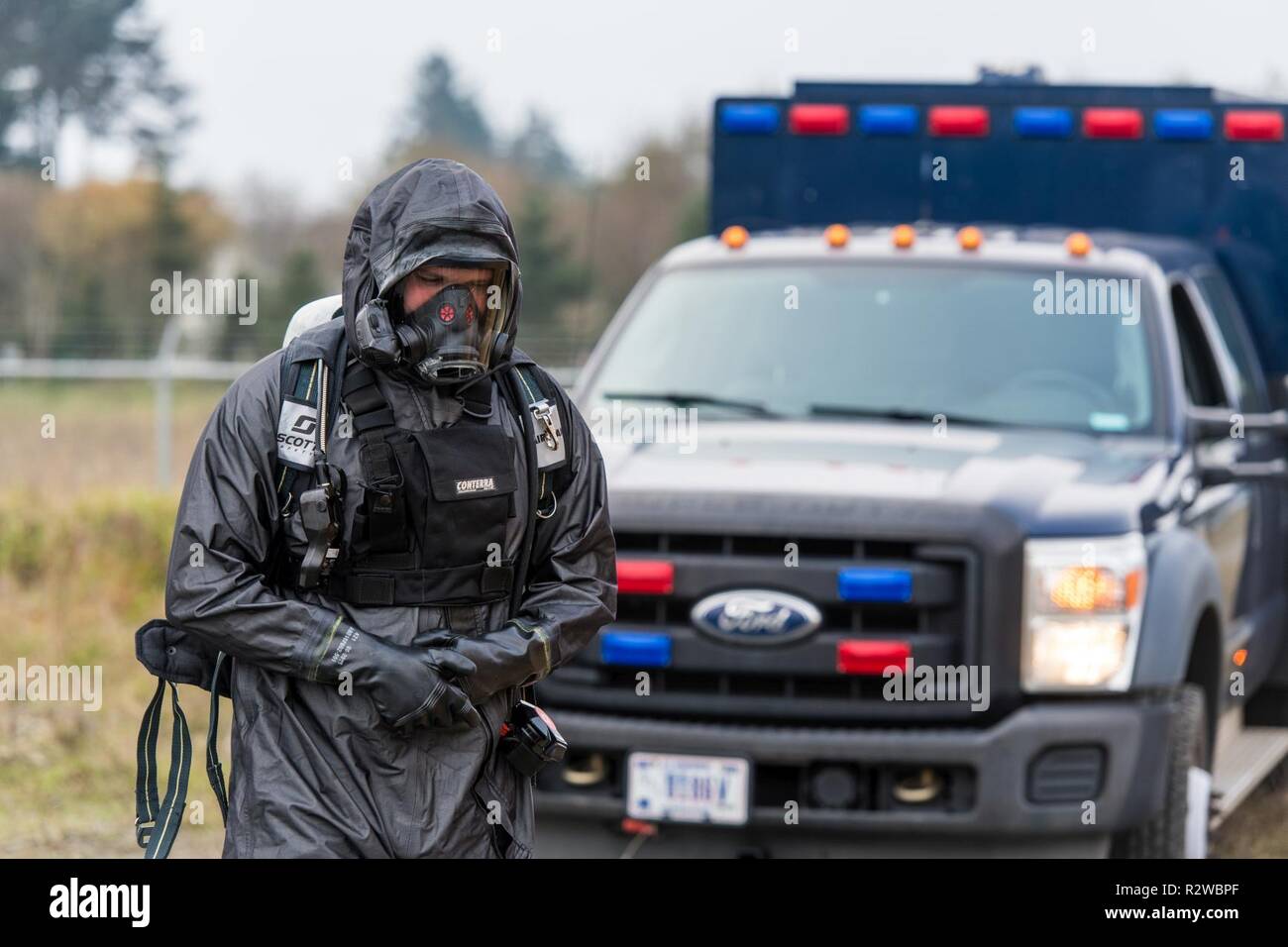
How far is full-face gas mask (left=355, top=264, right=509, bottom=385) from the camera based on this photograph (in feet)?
11.2

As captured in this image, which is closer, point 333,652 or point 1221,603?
point 333,652

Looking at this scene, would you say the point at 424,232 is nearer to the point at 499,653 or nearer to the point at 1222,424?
the point at 499,653

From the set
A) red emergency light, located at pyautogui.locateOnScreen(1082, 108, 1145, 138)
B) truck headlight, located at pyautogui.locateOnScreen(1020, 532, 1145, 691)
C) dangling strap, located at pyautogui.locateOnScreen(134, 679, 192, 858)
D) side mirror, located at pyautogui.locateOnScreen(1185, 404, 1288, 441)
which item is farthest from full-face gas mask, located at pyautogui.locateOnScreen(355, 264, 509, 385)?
red emergency light, located at pyautogui.locateOnScreen(1082, 108, 1145, 138)

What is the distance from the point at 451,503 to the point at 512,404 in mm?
303

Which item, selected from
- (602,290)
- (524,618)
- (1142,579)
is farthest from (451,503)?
(602,290)

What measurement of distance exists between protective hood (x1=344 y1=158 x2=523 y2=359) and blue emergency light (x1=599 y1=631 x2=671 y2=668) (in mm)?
2048

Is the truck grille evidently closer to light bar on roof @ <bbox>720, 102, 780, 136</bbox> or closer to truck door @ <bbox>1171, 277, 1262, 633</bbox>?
truck door @ <bbox>1171, 277, 1262, 633</bbox>

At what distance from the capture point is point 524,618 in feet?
11.9

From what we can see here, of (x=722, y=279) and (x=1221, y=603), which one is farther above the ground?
(x=722, y=279)

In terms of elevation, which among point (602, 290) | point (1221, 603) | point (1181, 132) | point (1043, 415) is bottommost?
point (602, 290)

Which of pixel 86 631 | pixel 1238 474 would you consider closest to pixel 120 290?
pixel 86 631

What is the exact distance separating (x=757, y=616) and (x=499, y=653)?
1995mm
